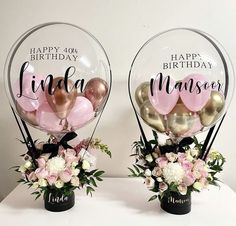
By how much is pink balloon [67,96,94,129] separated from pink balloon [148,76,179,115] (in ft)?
0.55

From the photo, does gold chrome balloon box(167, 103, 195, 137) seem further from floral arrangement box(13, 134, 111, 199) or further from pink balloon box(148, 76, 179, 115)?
floral arrangement box(13, 134, 111, 199)

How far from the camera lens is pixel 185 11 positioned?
104 cm

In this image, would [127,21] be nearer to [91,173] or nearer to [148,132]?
[148,132]

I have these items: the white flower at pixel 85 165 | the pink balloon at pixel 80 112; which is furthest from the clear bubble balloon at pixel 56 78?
the white flower at pixel 85 165

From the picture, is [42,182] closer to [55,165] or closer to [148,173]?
[55,165]

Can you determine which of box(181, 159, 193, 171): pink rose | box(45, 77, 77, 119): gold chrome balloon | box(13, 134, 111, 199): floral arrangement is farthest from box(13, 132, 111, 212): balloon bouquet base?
box(181, 159, 193, 171): pink rose

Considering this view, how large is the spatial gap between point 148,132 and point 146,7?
0.46 meters

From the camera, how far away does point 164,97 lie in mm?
729

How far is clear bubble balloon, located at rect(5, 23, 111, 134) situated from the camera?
73 cm

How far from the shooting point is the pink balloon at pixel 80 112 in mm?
746

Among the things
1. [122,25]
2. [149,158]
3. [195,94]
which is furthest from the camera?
[122,25]

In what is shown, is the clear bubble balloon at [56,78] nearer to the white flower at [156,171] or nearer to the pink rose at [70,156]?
the pink rose at [70,156]

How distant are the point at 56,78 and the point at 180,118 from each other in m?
0.33

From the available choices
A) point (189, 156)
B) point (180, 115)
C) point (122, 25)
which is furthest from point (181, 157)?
point (122, 25)
